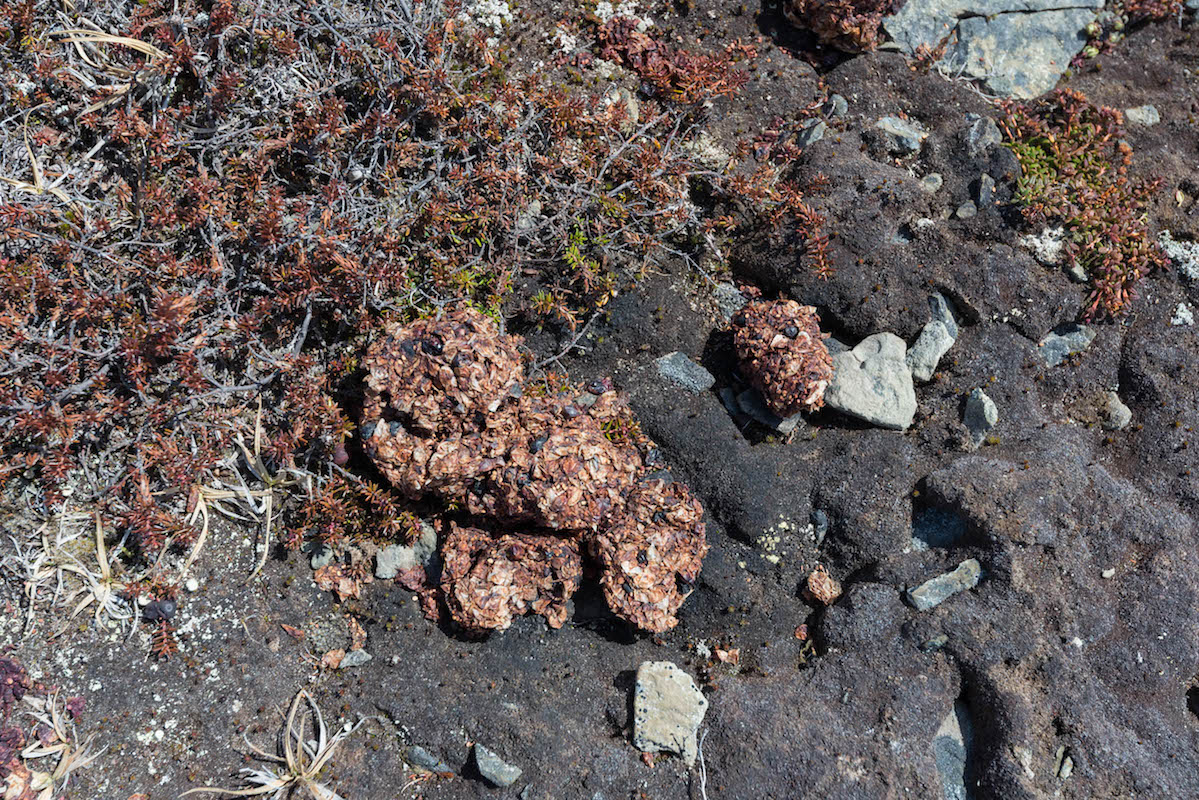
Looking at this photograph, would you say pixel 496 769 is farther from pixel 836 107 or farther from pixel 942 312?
pixel 836 107

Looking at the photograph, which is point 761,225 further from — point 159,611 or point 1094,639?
point 159,611

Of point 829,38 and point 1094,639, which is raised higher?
point 829,38

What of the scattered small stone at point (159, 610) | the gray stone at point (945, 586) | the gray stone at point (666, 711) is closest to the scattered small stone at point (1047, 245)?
the gray stone at point (945, 586)

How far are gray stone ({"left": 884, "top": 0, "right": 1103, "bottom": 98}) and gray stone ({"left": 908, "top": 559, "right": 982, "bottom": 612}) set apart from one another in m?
4.43

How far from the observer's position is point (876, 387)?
582cm

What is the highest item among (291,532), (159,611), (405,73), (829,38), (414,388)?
(829,38)

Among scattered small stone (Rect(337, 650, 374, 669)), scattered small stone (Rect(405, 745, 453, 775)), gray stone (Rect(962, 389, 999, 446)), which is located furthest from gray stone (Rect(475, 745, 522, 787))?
gray stone (Rect(962, 389, 999, 446))

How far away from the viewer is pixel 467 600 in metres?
5.12

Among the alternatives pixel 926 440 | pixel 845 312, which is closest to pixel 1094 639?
pixel 926 440

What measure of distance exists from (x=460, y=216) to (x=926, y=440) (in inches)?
156

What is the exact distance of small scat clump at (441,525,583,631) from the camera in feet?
16.8

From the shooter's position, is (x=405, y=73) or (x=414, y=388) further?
(x=405, y=73)

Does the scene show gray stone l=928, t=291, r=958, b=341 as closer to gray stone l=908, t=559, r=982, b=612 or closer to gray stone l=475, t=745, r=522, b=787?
gray stone l=908, t=559, r=982, b=612

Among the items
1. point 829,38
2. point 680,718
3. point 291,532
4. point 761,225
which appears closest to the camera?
point 680,718
